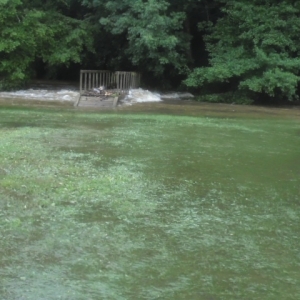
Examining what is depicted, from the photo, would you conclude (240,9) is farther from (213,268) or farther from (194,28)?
(213,268)

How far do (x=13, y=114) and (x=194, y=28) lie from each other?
13.8 m

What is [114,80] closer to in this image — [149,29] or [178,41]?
[178,41]

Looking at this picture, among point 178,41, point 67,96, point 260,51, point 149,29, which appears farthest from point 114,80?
point 260,51

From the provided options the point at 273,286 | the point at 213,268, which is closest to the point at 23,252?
the point at 213,268

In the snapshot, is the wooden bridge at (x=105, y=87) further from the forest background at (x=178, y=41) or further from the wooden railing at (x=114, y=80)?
the forest background at (x=178, y=41)

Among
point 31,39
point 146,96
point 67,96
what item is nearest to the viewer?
point 67,96

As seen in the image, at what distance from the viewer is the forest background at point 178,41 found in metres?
19.7

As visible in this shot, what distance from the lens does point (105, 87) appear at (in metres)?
22.0

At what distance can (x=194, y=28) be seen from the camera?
2550 centimetres

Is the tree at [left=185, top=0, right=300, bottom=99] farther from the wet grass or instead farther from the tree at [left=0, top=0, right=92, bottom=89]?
the wet grass

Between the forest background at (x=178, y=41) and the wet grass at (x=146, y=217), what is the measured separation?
949cm

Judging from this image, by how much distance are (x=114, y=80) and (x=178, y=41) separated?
346cm

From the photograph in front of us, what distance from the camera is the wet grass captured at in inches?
167

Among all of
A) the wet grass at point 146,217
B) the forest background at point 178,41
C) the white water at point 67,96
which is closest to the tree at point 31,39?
the forest background at point 178,41
